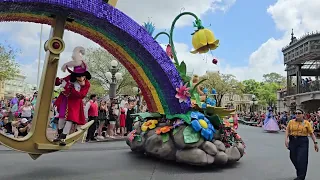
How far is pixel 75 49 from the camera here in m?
6.78

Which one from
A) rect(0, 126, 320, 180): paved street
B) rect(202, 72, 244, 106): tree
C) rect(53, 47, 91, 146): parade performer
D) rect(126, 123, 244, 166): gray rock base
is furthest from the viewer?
rect(202, 72, 244, 106): tree

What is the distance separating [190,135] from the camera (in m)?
7.23

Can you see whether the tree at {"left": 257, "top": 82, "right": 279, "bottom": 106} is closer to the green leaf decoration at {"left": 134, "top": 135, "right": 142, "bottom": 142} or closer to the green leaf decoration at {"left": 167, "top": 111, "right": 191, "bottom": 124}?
the green leaf decoration at {"left": 134, "top": 135, "right": 142, "bottom": 142}

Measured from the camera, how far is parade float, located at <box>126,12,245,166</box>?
7204mm

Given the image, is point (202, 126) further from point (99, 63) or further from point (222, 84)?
point (222, 84)

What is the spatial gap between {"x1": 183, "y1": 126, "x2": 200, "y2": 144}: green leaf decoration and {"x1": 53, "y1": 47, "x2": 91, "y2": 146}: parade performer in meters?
2.19

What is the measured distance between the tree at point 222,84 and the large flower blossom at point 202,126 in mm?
43418

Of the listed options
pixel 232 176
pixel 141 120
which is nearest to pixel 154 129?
pixel 141 120

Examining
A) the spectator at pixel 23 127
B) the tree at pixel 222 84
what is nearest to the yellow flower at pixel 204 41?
the spectator at pixel 23 127

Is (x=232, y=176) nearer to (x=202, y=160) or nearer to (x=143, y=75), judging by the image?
(x=202, y=160)

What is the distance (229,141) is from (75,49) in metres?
4.10

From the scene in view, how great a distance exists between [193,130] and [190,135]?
0.47 ft

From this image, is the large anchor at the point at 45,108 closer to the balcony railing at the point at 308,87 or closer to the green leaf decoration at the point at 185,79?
the green leaf decoration at the point at 185,79

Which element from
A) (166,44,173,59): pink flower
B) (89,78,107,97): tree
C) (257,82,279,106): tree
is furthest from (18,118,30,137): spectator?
(257,82,279,106): tree
